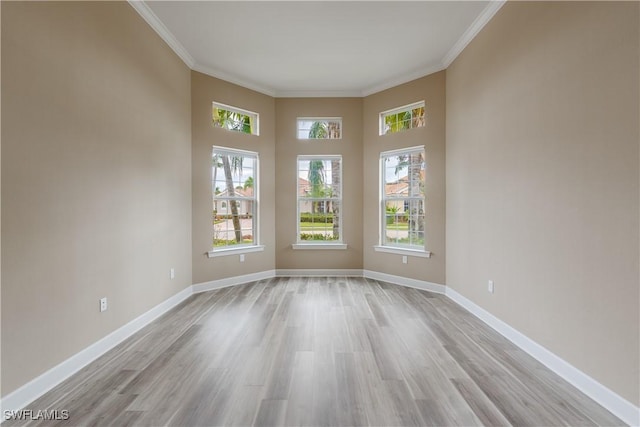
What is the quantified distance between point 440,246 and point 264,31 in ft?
11.7

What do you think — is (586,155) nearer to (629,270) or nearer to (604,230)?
(604,230)

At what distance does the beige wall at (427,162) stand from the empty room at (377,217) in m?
0.03

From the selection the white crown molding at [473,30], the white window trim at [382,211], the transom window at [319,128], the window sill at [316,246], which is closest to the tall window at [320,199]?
the window sill at [316,246]

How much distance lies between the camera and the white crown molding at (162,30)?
9.01 ft

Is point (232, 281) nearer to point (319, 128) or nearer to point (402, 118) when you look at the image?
point (319, 128)

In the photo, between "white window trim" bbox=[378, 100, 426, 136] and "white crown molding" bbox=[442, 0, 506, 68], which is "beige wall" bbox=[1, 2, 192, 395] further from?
"white crown molding" bbox=[442, 0, 506, 68]

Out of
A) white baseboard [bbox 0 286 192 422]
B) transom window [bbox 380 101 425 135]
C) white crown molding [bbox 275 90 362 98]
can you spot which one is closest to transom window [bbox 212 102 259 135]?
white crown molding [bbox 275 90 362 98]

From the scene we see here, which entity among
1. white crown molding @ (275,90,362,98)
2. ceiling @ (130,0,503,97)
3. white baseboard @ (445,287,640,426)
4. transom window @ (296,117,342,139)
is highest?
ceiling @ (130,0,503,97)

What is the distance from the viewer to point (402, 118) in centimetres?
446

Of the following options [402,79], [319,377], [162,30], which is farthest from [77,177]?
[402,79]

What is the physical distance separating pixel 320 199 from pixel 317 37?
8.08 ft

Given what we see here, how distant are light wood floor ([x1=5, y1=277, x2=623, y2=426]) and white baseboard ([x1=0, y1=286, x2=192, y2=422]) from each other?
56mm

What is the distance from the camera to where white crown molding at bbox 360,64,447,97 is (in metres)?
3.99

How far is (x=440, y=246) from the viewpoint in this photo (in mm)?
4004
